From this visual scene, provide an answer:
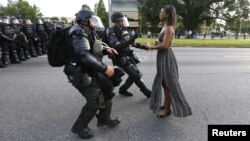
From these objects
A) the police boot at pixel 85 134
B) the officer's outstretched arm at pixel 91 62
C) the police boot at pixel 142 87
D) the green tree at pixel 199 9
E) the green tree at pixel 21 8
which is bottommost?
the police boot at pixel 85 134

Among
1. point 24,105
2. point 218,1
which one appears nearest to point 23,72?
point 24,105

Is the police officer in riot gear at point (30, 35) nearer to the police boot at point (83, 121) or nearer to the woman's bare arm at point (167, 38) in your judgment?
the woman's bare arm at point (167, 38)

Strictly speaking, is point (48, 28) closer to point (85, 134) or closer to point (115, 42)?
point (115, 42)

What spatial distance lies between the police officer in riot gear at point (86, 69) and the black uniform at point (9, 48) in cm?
791

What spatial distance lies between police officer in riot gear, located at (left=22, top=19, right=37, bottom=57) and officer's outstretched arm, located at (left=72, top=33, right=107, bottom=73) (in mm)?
10514

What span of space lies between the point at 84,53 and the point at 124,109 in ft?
6.83

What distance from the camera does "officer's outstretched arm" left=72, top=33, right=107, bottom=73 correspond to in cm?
383

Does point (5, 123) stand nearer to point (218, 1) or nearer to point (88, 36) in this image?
point (88, 36)

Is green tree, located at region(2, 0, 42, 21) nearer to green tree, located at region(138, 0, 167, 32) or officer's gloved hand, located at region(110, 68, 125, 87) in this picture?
green tree, located at region(138, 0, 167, 32)

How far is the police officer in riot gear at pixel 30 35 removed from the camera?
45.1 ft

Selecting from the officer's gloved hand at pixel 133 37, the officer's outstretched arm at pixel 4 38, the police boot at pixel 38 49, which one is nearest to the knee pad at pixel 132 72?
the officer's gloved hand at pixel 133 37

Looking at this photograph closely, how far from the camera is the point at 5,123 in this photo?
491 centimetres

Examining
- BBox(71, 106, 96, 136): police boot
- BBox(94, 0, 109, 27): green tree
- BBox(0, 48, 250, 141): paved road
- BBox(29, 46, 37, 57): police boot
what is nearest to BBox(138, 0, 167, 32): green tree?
BBox(94, 0, 109, 27): green tree

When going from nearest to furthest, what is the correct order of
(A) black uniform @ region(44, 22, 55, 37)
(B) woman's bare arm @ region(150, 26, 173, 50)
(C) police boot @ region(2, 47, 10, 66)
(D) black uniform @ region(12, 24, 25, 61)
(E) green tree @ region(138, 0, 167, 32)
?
(B) woman's bare arm @ region(150, 26, 173, 50)
(C) police boot @ region(2, 47, 10, 66)
(D) black uniform @ region(12, 24, 25, 61)
(A) black uniform @ region(44, 22, 55, 37)
(E) green tree @ region(138, 0, 167, 32)
